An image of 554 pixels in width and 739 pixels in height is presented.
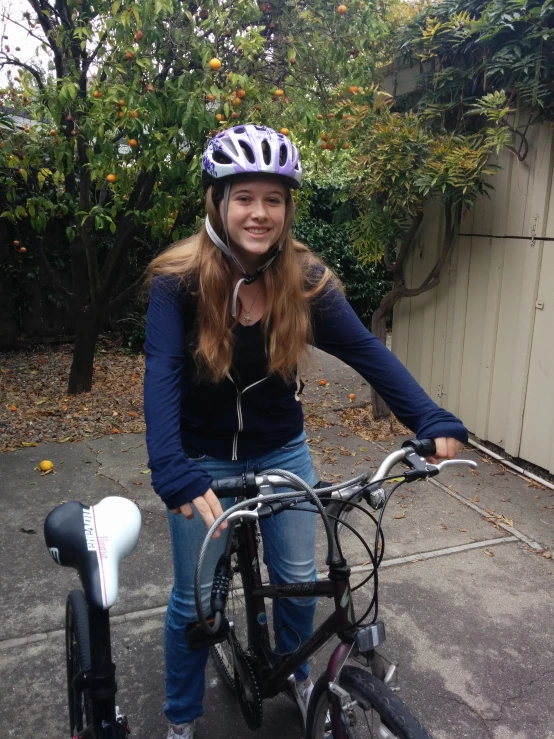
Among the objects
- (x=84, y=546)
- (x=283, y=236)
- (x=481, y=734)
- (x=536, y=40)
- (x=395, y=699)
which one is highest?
(x=536, y=40)

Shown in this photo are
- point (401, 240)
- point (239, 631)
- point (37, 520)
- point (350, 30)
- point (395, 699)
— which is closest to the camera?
point (395, 699)

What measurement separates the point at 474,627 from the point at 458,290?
3211 mm

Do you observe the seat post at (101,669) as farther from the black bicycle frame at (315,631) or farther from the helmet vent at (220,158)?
the helmet vent at (220,158)

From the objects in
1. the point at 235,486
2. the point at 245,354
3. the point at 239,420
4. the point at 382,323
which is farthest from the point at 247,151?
the point at 382,323

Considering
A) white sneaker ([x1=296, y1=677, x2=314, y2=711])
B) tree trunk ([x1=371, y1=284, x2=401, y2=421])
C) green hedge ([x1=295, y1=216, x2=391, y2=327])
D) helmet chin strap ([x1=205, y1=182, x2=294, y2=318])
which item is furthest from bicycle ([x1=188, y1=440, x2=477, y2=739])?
green hedge ([x1=295, y1=216, x2=391, y2=327])

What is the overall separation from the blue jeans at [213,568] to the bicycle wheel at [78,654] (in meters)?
0.33

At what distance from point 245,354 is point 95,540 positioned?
757 millimetres

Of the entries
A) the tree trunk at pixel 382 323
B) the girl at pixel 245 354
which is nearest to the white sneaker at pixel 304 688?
the girl at pixel 245 354

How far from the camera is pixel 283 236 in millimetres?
2146

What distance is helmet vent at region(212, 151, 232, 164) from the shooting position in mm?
2012

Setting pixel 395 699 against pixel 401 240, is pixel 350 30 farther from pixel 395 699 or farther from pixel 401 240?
pixel 395 699

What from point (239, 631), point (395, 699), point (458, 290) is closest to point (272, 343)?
point (395, 699)

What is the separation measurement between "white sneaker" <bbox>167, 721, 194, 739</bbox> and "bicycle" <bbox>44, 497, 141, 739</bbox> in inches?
24.9

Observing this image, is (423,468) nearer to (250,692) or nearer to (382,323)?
(250,692)
